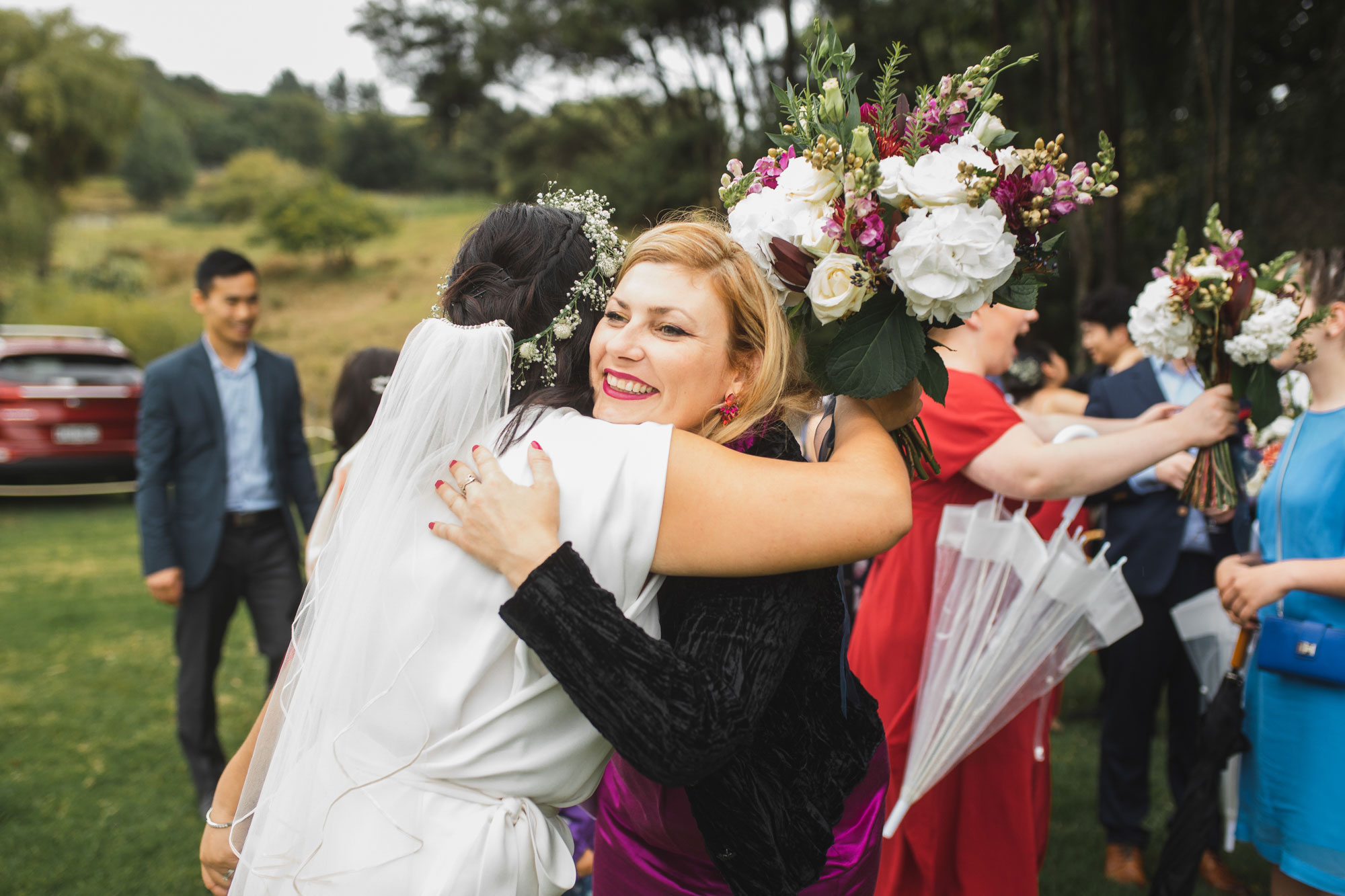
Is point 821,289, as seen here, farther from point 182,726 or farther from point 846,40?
point 846,40

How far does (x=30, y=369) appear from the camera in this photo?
38.6 feet

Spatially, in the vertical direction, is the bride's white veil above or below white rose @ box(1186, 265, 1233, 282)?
below

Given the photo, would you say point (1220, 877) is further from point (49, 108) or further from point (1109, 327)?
point (49, 108)

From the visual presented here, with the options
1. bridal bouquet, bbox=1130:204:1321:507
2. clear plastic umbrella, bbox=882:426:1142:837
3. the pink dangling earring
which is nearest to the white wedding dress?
the pink dangling earring

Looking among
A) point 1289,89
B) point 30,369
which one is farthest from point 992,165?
point 30,369

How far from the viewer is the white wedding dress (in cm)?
154

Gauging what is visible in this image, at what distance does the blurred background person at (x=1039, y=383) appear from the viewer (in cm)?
581

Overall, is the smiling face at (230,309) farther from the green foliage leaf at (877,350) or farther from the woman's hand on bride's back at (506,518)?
the green foliage leaf at (877,350)

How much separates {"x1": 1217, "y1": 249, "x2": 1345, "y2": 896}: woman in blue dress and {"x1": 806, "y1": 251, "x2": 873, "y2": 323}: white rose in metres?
1.84

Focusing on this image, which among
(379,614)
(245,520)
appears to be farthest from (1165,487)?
(245,520)

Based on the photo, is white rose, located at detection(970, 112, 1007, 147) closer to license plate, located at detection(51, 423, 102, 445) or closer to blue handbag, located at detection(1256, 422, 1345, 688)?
blue handbag, located at detection(1256, 422, 1345, 688)


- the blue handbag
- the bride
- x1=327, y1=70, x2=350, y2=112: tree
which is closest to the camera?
the bride

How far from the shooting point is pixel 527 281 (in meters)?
1.81

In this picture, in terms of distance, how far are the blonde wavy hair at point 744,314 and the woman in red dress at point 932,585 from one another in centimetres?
118
